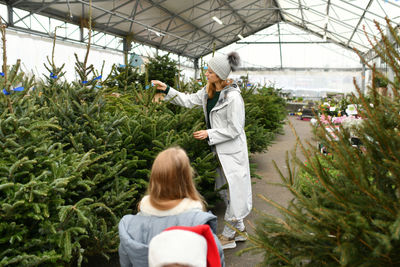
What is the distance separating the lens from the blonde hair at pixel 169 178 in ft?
5.00

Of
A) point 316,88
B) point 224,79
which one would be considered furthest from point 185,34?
point 224,79

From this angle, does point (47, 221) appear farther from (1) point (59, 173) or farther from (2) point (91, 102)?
(2) point (91, 102)

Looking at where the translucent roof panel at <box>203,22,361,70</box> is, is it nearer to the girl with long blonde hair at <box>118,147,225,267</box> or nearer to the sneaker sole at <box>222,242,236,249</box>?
the sneaker sole at <box>222,242,236,249</box>

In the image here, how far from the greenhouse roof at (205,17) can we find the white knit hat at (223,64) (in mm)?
8855

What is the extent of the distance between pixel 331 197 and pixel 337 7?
18381 mm

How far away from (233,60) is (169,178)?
174 centimetres

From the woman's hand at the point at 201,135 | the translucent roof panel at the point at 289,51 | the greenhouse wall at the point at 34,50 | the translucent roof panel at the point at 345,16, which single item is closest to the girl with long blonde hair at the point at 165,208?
the woman's hand at the point at 201,135

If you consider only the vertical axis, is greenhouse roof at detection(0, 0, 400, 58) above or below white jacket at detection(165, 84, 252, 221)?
above

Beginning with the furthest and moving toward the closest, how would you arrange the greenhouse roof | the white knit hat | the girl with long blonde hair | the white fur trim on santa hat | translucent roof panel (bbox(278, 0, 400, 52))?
the greenhouse roof
translucent roof panel (bbox(278, 0, 400, 52))
the white knit hat
the girl with long blonde hair
the white fur trim on santa hat

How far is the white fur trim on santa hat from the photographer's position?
4.01 feet

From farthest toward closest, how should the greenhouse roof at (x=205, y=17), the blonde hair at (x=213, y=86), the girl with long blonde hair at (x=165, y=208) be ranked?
the greenhouse roof at (x=205, y=17) < the blonde hair at (x=213, y=86) < the girl with long blonde hair at (x=165, y=208)

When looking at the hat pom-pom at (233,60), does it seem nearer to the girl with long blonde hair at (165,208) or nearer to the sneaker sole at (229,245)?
the girl with long blonde hair at (165,208)

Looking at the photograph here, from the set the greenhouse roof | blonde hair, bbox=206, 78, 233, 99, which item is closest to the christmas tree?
blonde hair, bbox=206, 78, 233, 99

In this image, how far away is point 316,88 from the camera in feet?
100
